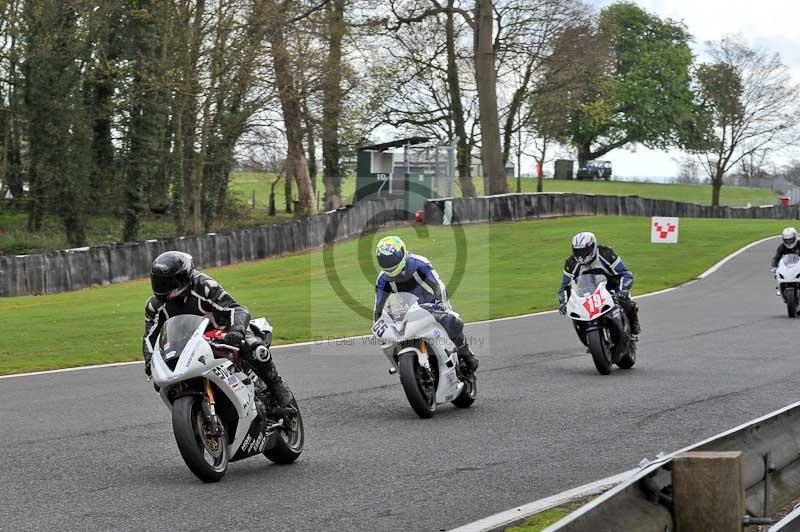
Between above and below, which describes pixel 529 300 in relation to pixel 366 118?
below

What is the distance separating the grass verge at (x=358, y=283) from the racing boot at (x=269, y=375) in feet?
26.5

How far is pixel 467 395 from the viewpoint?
11141 millimetres

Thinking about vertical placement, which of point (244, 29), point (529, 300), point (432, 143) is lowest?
point (529, 300)

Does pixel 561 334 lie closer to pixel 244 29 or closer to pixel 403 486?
pixel 403 486

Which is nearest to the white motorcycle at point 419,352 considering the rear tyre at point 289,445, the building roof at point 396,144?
the rear tyre at point 289,445

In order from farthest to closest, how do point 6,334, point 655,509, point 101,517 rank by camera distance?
point 6,334 < point 101,517 < point 655,509

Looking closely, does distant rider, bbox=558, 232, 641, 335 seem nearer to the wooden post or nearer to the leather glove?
the leather glove

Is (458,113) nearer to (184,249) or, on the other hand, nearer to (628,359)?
(184,249)

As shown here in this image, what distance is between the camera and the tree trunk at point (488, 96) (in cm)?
4684

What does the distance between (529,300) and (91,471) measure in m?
18.6

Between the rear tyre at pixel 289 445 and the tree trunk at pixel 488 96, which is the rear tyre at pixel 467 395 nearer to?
the rear tyre at pixel 289 445

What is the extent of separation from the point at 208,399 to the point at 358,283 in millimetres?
24995

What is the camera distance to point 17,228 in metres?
42.3

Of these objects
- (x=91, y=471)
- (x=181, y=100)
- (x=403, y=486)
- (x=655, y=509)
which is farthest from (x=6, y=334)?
(x=181, y=100)
